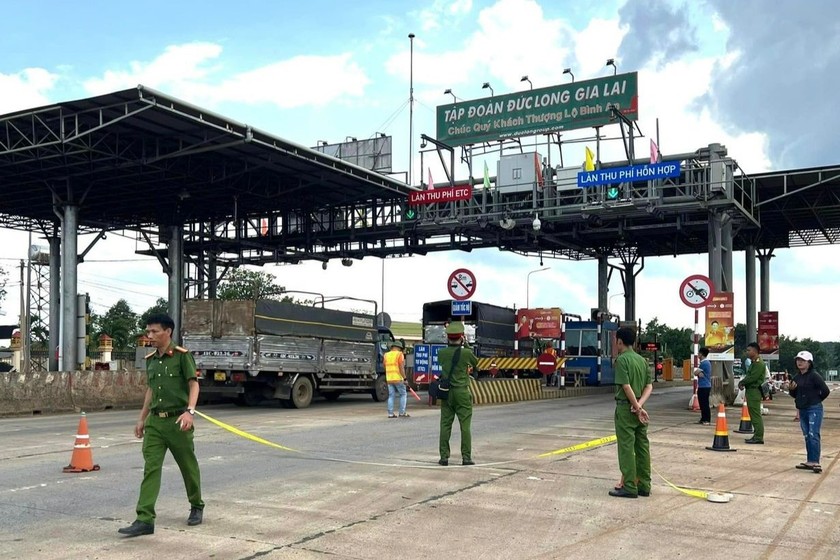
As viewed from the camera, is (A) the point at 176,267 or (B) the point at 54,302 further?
(A) the point at 176,267

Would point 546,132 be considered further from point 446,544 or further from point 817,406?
point 446,544

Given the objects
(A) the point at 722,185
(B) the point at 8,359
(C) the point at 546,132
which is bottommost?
(B) the point at 8,359

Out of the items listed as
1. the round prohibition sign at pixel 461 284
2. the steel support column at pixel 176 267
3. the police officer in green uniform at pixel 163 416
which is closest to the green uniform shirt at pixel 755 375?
the round prohibition sign at pixel 461 284

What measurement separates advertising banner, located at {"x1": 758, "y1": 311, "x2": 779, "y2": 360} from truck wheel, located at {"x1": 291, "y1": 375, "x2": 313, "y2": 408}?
70.3 feet

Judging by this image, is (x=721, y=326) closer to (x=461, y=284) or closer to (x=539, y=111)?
(x=461, y=284)

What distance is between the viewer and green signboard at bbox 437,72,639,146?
92.4 feet

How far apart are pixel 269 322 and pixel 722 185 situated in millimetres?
14552

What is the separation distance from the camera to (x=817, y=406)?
1060 centimetres

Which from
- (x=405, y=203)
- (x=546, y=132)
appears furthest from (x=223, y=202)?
(x=546, y=132)

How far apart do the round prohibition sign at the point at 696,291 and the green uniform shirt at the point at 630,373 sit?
1132 centimetres

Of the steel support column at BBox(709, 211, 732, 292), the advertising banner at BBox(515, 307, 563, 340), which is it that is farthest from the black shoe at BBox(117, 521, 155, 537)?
the advertising banner at BBox(515, 307, 563, 340)

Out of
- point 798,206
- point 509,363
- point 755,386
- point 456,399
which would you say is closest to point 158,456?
point 456,399

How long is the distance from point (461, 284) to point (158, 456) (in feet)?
53.7

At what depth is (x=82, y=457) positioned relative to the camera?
9.76m
